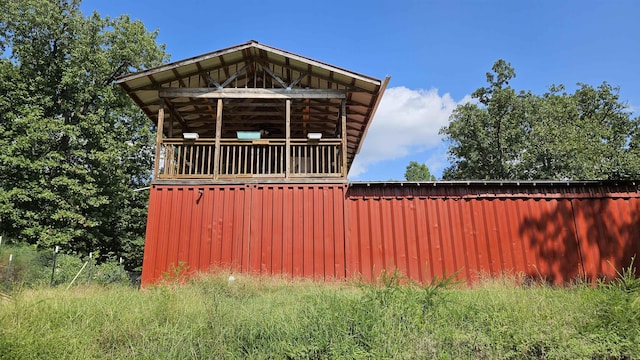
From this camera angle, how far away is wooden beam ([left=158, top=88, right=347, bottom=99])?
32.8ft


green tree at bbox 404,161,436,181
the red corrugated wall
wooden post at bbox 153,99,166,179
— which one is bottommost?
the red corrugated wall

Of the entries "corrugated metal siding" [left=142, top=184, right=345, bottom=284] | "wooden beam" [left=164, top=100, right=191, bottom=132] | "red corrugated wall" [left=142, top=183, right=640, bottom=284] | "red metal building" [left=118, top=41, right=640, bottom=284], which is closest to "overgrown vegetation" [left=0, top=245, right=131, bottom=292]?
"corrugated metal siding" [left=142, top=184, right=345, bottom=284]

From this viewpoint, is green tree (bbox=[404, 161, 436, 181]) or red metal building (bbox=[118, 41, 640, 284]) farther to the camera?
green tree (bbox=[404, 161, 436, 181])

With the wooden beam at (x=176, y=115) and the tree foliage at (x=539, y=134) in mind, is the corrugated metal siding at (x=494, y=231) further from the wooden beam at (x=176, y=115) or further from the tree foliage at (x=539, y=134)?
the tree foliage at (x=539, y=134)

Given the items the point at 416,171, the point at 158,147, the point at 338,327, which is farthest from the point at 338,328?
the point at 416,171

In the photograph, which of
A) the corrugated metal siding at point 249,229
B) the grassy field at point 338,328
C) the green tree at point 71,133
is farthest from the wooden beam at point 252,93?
the green tree at point 71,133

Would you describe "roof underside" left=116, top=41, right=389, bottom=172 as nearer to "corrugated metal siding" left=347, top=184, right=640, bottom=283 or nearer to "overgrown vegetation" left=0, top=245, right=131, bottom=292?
"corrugated metal siding" left=347, top=184, right=640, bottom=283

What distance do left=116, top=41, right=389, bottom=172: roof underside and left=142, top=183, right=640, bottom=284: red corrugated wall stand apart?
9.21 ft

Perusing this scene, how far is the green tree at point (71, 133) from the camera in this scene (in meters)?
16.2

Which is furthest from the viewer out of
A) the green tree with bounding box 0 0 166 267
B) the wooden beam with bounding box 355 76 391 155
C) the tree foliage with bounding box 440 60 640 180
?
the tree foliage with bounding box 440 60 640 180

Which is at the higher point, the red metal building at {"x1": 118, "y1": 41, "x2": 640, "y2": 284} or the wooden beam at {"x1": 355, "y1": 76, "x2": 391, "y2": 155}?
the wooden beam at {"x1": 355, "y1": 76, "x2": 391, "y2": 155}

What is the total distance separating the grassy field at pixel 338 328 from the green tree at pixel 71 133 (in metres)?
13.9

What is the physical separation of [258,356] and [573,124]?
27.4 metres

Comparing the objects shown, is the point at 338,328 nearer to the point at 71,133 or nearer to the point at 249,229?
the point at 249,229
